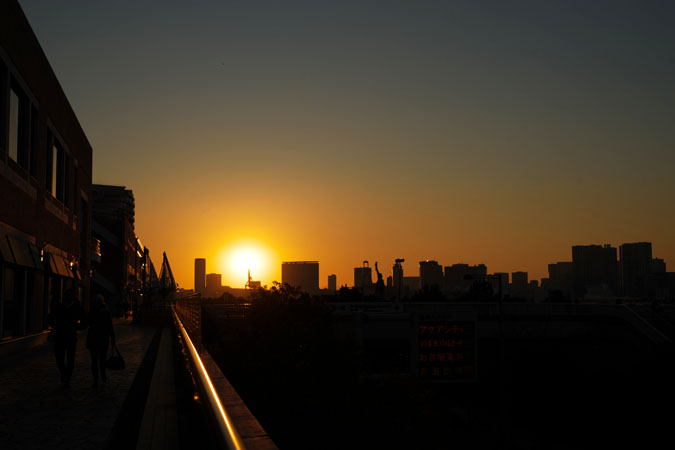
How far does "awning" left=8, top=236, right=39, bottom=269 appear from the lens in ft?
66.9

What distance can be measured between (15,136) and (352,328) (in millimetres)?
36034

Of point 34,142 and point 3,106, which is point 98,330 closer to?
point 3,106

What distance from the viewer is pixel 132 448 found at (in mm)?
7367

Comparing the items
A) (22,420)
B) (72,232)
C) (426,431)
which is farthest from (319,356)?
(22,420)

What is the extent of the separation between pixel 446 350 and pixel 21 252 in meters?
26.9

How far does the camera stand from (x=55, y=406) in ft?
35.3

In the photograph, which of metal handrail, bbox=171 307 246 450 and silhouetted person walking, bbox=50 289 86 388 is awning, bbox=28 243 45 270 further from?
metal handrail, bbox=171 307 246 450

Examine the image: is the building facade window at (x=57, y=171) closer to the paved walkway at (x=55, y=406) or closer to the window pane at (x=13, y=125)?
the window pane at (x=13, y=125)

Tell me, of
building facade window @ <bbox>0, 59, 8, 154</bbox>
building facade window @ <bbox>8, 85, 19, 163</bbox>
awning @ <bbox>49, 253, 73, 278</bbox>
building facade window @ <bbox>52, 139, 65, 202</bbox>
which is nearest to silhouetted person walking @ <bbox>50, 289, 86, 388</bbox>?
building facade window @ <bbox>0, 59, 8, 154</bbox>

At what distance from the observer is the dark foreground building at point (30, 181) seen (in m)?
20.2

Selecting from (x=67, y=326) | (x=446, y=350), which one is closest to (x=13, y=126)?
(x=67, y=326)

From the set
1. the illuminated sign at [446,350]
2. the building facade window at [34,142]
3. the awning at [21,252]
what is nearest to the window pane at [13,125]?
the building facade window at [34,142]

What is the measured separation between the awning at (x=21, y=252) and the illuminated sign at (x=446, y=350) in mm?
24160

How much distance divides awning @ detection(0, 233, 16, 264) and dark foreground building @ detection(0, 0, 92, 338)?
1.6 inches
